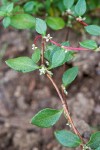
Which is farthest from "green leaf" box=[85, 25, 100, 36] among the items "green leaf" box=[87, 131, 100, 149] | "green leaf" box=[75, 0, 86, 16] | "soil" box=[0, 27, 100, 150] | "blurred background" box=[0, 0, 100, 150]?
"soil" box=[0, 27, 100, 150]

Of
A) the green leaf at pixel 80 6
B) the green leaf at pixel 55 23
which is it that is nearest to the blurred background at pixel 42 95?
the green leaf at pixel 55 23

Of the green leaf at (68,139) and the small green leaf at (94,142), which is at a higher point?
the green leaf at (68,139)

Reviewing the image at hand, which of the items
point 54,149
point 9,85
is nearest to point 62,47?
point 54,149

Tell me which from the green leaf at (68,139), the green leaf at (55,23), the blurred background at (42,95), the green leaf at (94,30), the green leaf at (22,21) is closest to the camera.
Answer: the green leaf at (68,139)

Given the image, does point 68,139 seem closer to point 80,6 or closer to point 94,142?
point 94,142

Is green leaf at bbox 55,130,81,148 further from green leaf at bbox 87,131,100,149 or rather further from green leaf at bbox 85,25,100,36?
green leaf at bbox 85,25,100,36

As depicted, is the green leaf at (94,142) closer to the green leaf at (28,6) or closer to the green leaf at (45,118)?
the green leaf at (45,118)

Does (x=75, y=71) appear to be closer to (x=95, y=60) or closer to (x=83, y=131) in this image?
(x=83, y=131)
